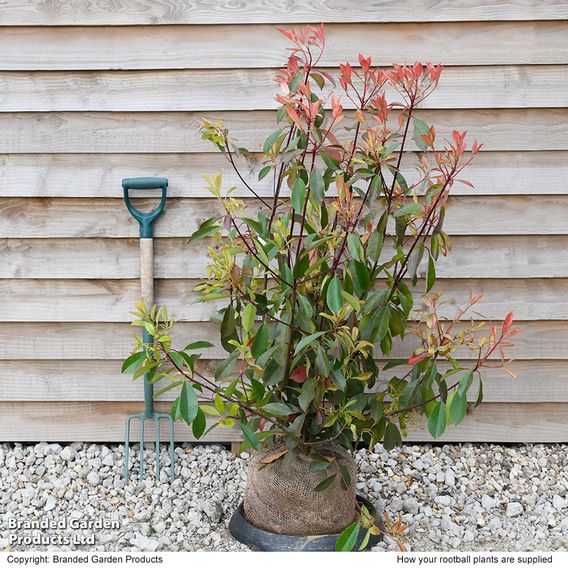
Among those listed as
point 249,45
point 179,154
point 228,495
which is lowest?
point 228,495

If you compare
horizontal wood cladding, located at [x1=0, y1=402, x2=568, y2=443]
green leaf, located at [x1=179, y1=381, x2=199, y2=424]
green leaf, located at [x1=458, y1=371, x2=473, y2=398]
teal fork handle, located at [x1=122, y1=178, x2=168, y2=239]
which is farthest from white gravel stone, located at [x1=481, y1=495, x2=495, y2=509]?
teal fork handle, located at [x1=122, y1=178, x2=168, y2=239]

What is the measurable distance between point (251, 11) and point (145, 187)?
69 cm

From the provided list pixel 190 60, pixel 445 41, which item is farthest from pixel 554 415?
pixel 190 60

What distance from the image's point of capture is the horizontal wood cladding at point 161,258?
2.76 m

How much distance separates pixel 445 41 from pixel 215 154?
87 cm

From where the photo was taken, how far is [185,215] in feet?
Answer: 9.00

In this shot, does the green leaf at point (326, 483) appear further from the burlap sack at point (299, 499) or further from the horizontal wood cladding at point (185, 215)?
the horizontal wood cladding at point (185, 215)

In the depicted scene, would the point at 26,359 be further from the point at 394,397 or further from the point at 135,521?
the point at 394,397

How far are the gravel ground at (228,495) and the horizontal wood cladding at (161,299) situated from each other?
0.49m

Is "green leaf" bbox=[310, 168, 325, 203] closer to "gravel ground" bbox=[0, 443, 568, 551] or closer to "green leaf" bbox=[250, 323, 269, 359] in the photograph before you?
"green leaf" bbox=[250, 323, 269, 359]

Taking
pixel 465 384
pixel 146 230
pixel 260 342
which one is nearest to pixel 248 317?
pixel 260 342

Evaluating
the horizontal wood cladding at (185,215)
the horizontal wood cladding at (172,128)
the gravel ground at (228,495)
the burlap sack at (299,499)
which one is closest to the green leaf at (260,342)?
the burlap sack at (299,499)

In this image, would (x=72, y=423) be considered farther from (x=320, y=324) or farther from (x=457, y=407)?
(x=457, y=407)

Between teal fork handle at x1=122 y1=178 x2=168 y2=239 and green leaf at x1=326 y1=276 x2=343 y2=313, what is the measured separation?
3.03 ft
